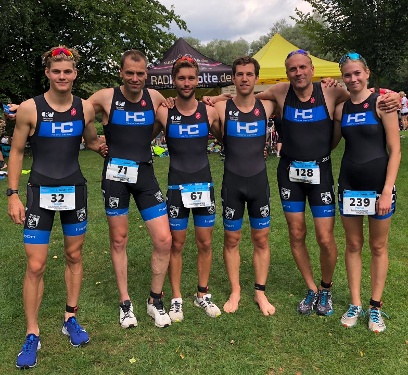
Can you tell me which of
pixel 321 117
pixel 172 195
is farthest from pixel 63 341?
pixel 321 117

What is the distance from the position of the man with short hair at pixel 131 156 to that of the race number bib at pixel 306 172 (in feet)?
3.71

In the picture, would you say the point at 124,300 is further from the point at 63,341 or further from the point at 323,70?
the point at 323,70

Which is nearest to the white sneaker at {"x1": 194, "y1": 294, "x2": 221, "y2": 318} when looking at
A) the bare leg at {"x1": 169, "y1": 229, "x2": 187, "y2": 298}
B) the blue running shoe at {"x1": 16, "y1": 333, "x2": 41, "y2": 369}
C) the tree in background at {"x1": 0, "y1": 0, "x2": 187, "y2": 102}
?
the bare leg at {"x1": 169, "y1": 229, "x2": 187, "y2": 298}

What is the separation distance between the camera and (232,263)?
12.0ft

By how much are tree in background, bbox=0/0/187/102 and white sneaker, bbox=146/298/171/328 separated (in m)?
13.8

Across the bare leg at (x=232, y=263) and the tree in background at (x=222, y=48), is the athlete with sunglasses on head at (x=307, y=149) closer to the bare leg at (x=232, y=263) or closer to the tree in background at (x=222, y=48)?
the bare leg at (x=232, y=263)

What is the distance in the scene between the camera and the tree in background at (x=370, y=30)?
39.7ft

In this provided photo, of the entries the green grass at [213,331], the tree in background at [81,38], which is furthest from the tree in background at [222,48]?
the green grass at [213,331]

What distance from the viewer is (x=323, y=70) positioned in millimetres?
13273

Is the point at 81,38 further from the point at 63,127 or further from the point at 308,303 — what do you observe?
the point at 308,303

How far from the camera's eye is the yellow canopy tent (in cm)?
1331

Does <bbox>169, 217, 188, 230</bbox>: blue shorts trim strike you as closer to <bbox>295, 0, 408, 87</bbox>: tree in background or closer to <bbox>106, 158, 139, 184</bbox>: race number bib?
<bbox>106, 158, 139, 184</bbox>: race number bib

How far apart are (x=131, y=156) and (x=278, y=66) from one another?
38.3ft

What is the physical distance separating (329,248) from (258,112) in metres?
1.30
